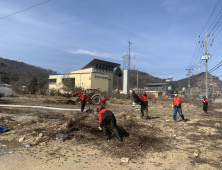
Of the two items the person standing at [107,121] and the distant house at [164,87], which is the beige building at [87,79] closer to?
the distant house at [164,87]

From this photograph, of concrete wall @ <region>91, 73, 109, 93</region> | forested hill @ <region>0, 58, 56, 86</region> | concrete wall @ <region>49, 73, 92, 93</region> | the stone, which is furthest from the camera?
forested hill @ <region>0, 58, 56, 86</region>

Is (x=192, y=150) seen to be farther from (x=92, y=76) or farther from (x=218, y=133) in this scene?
Result: (x=92, y=76)

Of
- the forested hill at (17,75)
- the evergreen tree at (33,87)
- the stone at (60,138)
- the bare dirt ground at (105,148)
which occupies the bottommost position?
the bare dirt ground at (105,148)

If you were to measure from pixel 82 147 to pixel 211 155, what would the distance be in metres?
3.59

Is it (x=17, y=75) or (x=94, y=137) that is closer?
(x=94, y=137)

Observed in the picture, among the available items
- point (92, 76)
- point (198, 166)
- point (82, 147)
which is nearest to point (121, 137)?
point (82, 147)

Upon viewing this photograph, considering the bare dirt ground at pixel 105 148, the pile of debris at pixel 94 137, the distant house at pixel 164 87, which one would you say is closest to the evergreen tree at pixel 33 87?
the distant house at pixel 164 87

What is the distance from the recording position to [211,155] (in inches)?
191

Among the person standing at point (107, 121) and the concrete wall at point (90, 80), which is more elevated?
the concrete wall at point (90, 80)

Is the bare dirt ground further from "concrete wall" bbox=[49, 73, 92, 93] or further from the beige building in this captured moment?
"concrete wall" bbox=[49, 73, 92, 93]

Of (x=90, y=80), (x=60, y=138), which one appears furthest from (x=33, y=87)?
(x=60, y=138)

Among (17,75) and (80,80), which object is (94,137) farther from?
(17,75)

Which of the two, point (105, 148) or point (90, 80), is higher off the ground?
point (90, 80)

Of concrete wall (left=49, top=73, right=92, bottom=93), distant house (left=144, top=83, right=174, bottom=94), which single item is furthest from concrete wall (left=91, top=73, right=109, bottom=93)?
distant house (left=144, top=83, right=174, bottom=94)
